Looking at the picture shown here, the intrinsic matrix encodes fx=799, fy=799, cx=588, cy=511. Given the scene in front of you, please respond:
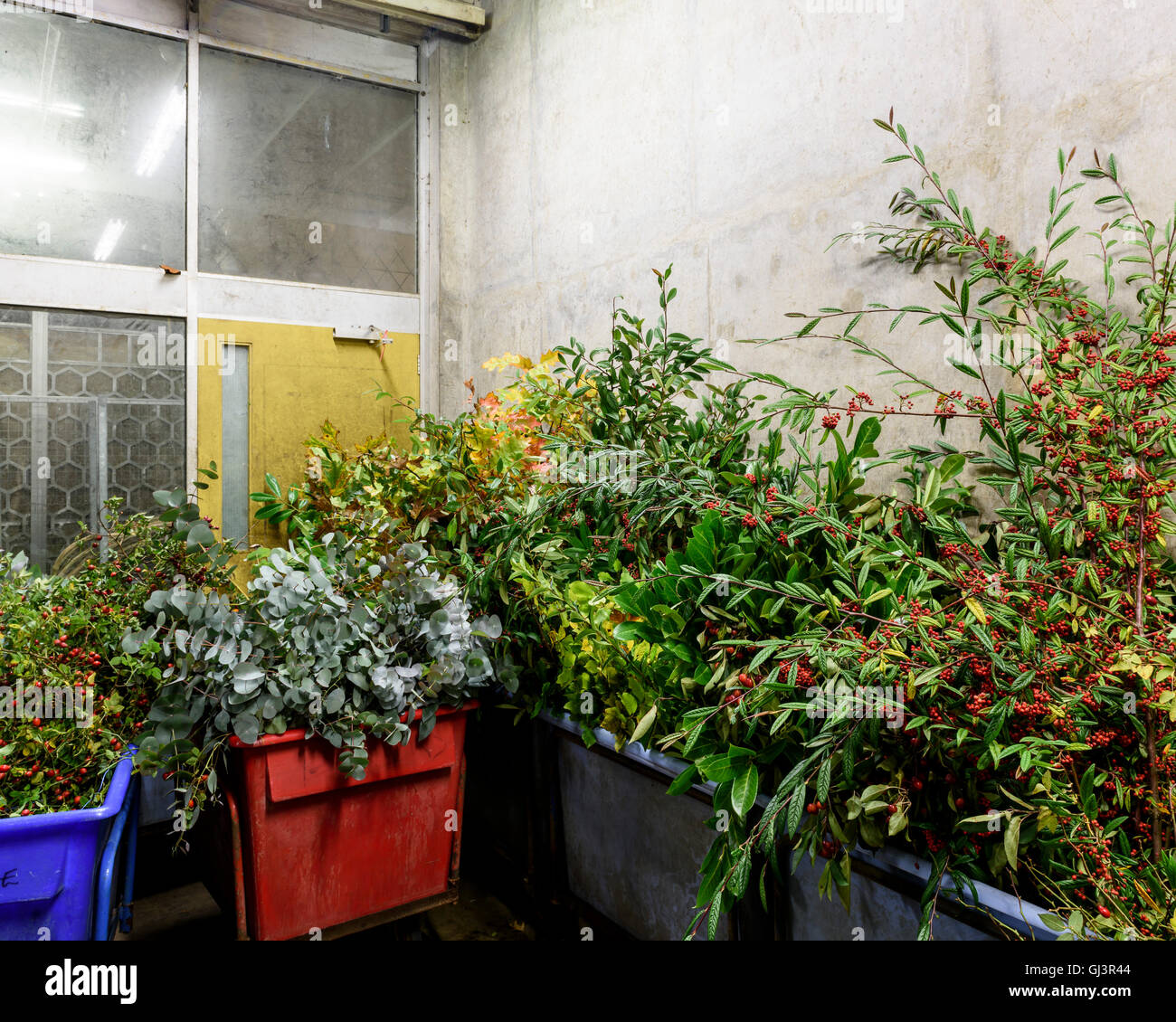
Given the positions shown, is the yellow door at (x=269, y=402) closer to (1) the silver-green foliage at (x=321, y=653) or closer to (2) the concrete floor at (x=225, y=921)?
(2) the concrete floor at (x=225, y=921)

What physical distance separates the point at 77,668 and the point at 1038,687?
164cm

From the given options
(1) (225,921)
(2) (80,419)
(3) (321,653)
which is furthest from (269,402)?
(3) (321,653)

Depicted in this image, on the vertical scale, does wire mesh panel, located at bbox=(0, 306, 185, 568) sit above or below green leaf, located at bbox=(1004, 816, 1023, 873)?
above

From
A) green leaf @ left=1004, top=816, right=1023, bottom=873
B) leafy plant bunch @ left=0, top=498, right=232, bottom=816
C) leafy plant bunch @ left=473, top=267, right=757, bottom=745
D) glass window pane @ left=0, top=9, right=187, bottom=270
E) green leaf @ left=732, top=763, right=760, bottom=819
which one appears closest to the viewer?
green leaf @ left=1004, top=816, right=1023, bottom=873

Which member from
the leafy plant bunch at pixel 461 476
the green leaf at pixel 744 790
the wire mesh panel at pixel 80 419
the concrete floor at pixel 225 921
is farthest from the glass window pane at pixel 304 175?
the green leaf at pixel 744 790

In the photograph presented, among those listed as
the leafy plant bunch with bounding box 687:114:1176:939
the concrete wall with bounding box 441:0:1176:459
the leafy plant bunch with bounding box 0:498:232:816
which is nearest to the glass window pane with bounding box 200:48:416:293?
the concrete wall with bounding box 441:0:1176:459

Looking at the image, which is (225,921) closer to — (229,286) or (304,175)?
(229,286)

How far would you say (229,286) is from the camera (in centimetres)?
383

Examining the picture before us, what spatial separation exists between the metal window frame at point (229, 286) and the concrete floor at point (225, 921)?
78.4 inches

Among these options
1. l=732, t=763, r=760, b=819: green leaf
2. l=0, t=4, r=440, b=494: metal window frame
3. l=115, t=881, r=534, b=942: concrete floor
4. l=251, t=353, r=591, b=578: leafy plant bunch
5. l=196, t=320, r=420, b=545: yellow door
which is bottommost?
l=115, t=881, r=534, b=942: concrete floor

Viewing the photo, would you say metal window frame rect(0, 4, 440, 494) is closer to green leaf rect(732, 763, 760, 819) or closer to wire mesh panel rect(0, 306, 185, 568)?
wire mesh panel rect(0, 306, 185, 568)

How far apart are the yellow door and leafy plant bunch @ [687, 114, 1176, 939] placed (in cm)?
323

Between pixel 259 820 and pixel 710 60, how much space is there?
267cm

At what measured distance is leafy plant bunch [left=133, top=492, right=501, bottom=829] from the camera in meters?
1.62
